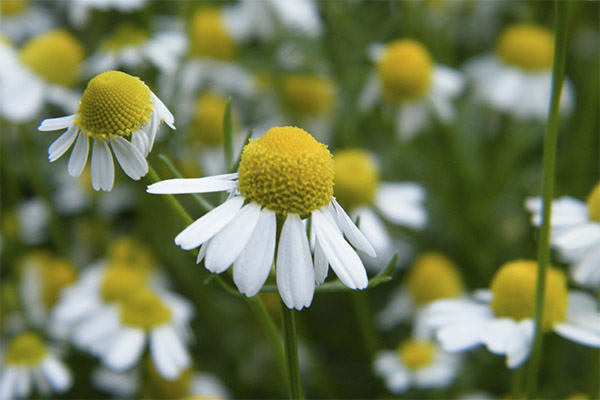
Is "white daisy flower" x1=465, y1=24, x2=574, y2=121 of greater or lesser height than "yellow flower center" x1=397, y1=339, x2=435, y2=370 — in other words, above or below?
above

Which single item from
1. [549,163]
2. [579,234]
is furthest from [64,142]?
[579,234]

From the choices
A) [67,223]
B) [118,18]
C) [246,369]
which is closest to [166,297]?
[246,369]

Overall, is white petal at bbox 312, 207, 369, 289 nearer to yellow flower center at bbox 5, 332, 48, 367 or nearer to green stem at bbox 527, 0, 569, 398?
green stem at bbox 527, 0, 569, 398

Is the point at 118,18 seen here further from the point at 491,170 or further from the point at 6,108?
the point at 491,170

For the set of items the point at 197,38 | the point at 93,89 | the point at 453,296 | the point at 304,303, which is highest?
the point at 197,38

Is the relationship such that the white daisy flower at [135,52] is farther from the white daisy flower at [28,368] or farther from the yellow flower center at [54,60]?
the white daisy flower at [28,368]

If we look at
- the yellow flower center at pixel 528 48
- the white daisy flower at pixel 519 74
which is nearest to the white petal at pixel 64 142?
the white daisy flower at pixel 519 74

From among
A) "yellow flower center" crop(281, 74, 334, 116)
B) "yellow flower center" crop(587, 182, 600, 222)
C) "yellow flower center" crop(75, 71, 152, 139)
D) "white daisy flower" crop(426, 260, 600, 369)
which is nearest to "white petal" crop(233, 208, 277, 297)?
"yellow flower center" crop(75, 71, 152, 139)

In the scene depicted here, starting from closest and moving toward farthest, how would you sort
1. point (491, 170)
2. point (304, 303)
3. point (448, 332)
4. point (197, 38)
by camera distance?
point (304, 303) → point (448, 332) → point (491, 170) → point (197, 38)
